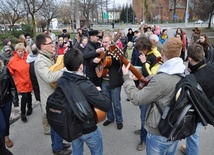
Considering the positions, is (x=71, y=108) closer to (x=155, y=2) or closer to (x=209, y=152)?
(x=209, y=152)

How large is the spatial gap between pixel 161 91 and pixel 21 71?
3327mm

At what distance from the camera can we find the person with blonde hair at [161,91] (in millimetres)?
1988

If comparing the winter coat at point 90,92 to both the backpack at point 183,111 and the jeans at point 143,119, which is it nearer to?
the backpack at point 183,111

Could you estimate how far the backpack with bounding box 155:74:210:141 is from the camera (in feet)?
6.12

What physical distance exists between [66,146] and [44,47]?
1.81 meters

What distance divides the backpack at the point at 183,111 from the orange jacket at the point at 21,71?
333cm

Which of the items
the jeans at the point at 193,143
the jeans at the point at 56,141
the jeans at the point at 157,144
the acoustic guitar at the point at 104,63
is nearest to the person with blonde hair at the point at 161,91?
the jeans at the point at 157,144

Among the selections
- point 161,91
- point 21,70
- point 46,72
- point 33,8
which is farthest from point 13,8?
point 161,91

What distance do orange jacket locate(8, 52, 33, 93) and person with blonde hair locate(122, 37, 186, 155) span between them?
291 cm

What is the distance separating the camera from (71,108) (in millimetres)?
2029

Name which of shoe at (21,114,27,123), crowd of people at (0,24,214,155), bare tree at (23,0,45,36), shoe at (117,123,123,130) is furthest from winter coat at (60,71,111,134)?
bare tree at (23,0,45,36)

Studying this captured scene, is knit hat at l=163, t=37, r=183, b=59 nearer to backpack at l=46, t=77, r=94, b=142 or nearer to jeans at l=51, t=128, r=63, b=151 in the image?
backpack at l=46, t=77, r=94, b=142

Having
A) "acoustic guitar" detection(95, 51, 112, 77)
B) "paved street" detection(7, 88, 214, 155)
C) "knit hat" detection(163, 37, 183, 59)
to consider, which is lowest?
"paved street" detection(7, 88, 214, 155)

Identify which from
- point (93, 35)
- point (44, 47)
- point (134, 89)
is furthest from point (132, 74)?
point (93, 35)
